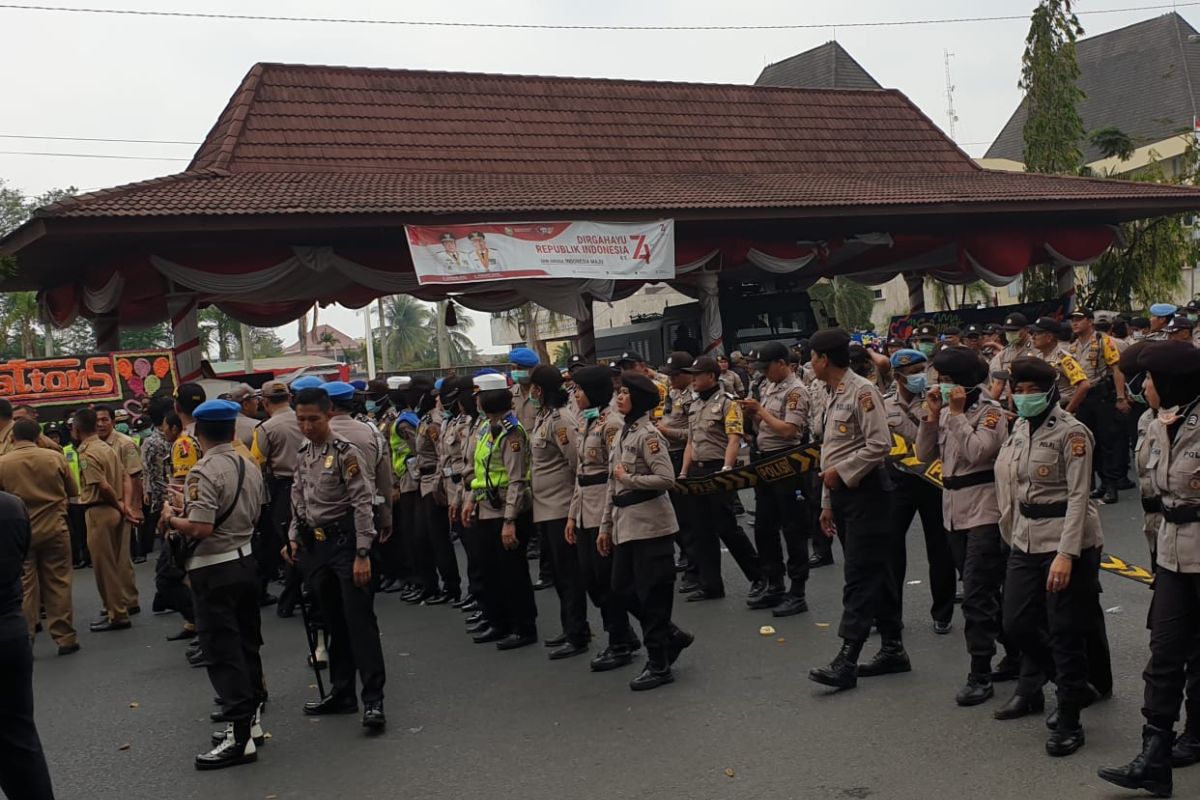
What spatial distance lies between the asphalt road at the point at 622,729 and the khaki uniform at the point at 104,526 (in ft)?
4.90

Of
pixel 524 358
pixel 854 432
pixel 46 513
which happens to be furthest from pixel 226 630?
pixel 46 513

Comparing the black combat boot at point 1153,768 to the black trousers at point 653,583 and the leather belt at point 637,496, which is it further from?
the leather belt at point 637,496

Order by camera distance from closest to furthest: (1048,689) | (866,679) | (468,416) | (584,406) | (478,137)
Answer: (1048,689) → (866,679) → (584,406) → (468,416) → (478,137)

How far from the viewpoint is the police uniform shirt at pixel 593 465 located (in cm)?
694

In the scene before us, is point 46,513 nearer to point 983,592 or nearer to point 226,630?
point 226,630

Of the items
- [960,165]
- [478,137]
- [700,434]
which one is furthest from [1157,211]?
[700,434]

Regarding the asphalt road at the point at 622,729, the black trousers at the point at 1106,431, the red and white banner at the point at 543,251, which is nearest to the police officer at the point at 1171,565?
the asphalt road at the point at 622,729

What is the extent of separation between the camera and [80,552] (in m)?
14.4

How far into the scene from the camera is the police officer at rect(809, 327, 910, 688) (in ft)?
19.7

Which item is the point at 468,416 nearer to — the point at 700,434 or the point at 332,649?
the point at 700,434

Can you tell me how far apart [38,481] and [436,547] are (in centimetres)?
304

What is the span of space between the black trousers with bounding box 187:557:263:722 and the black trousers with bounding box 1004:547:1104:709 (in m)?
3.72

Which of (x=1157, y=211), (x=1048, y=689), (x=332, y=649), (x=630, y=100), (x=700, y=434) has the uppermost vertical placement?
(x=630, y=100)

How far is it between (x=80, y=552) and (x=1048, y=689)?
1231 centimetres
